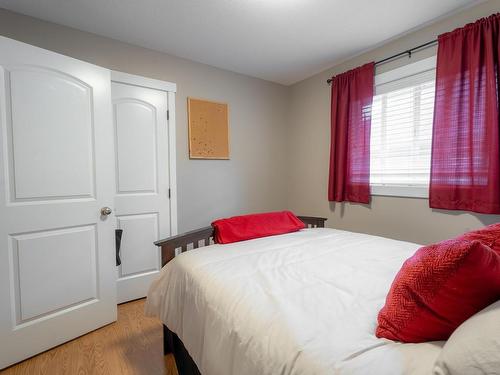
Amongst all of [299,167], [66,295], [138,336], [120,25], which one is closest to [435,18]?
[299,167]

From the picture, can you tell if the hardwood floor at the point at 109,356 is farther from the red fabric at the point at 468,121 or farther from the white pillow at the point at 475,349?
the red fabric at the point at 468,121

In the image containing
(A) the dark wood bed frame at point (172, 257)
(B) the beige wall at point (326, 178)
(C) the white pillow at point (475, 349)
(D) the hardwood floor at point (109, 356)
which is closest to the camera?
(C) the white pillow at point (475, 349)

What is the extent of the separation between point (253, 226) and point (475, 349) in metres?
1.56

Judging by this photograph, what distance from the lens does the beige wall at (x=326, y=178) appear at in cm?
201

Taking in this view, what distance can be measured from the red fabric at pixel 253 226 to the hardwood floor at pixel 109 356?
0.84m

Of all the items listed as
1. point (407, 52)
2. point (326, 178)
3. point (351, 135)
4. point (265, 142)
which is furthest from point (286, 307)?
point (265, 142)

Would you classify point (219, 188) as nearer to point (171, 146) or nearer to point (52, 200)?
point (171, 146)

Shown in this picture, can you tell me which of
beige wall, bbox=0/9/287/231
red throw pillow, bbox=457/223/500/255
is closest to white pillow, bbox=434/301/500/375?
red throw pillow, bbox=457/223/500/255

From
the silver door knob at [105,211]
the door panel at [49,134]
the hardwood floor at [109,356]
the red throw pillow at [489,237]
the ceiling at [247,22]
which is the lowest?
the hardwood floor at [109,356]

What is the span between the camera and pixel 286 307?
2.91ft

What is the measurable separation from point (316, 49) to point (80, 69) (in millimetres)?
2108

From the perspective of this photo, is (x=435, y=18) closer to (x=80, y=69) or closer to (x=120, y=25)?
(x=120, y=25)

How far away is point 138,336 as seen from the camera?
1.84m

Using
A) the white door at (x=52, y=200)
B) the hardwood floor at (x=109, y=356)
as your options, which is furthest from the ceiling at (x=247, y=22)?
the hardwood floor at (x=109, y=356)
